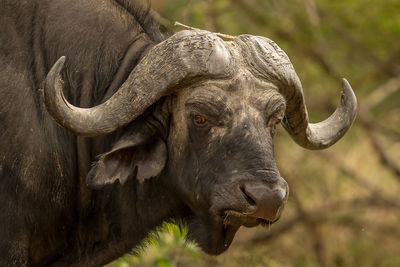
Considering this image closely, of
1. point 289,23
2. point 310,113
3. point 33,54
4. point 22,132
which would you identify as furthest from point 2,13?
point 310,113

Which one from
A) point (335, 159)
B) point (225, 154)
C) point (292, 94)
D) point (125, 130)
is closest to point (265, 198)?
point (225, 154)

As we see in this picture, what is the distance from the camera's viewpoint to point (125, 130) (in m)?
5.30

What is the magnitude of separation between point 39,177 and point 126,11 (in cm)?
134

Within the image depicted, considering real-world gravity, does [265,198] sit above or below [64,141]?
below

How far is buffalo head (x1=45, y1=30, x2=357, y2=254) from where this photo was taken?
4.88m

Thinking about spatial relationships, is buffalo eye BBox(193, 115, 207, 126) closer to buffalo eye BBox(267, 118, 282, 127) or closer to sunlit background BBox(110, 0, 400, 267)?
buffalo eye BBox(267, 118, 282, 127)

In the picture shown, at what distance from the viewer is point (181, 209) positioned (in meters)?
5.48

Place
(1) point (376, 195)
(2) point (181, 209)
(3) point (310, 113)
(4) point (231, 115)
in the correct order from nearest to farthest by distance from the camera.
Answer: (4) point (231, 115)
(2) point (181, 209)
(1) point (376, 195)
(3) point (310, 113)

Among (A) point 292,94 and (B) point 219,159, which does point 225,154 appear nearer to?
(B) point 219,159

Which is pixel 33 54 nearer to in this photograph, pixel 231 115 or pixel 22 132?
pixel 22 132

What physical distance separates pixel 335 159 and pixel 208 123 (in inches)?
280

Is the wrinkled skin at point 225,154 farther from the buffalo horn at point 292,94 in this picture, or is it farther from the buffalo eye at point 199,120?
the buffalo horn at point 292,94

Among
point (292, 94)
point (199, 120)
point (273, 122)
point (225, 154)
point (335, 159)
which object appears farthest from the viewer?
point (335, 159)

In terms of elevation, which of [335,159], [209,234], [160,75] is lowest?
[335,159]
